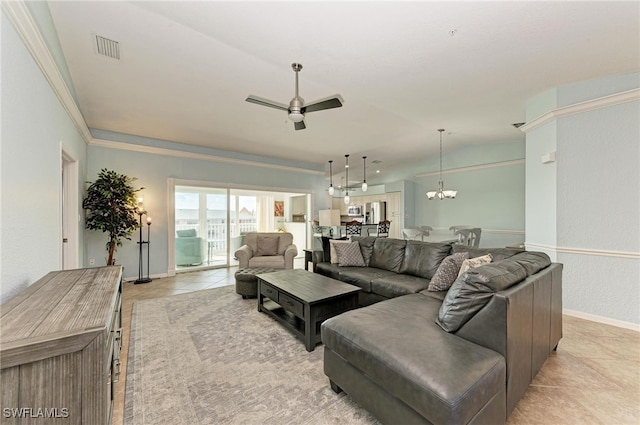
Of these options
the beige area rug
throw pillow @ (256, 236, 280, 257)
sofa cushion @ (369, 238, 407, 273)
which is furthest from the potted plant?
sofa cushion @ (369, 238, 407, 273)

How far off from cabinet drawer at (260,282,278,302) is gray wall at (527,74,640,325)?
11.7ft

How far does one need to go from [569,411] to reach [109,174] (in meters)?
6.02

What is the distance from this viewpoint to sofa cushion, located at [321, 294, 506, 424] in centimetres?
117

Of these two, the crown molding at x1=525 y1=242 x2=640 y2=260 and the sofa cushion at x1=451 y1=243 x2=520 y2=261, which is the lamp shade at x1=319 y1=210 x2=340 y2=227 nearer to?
the sofa cushion at x1=451 y1=243 x2=520 y2=261

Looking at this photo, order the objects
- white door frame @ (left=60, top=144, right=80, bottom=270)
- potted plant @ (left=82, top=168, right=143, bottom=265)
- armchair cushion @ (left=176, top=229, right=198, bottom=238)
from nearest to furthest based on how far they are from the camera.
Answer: white door frame @ (left=60, top=144, right=80, bottom=270) < potted plant @ (left=82, top=168, right=143, bottom=265) < armchair cushion @ (left=176, top=229, right=198, bottom=238)

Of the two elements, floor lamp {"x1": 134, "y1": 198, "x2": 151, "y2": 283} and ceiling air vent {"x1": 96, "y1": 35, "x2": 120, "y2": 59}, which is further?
floor lamp {"x1": 134, "y1": 198, "x2": 151, "y2": 283}

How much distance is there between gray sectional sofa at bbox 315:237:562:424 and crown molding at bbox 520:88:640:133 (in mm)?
2267

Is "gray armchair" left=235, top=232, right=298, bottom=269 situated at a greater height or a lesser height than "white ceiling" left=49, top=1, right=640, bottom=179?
lesser

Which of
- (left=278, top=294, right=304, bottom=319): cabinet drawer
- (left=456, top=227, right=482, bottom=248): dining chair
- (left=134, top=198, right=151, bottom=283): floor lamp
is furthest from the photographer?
(left=456, top=227, right=482, bottom=248): dining chair

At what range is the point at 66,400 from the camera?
2.94 ft

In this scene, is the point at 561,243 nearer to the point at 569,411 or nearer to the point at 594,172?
the point at 594,172

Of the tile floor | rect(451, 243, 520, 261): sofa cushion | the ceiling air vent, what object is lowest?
the tile floor

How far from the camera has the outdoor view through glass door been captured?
570 cm

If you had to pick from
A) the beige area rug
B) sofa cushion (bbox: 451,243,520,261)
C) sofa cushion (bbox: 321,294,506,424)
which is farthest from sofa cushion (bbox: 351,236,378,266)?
sofa cushion (bbox: 321,294,506,424)
